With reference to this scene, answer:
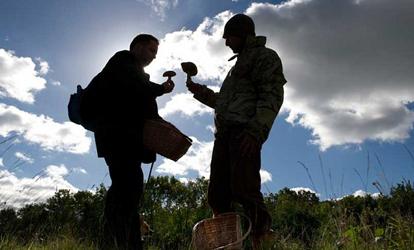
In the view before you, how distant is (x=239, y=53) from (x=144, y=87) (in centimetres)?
87

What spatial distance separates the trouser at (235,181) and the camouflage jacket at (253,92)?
0.39 ft

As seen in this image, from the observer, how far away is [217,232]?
12.2 feet

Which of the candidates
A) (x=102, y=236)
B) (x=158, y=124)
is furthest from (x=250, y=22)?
(x=102, y=236)

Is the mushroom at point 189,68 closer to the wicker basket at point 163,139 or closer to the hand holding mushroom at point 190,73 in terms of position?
the hand holding mushroom at point 190,73

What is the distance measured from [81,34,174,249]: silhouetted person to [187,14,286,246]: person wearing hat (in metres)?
0.61

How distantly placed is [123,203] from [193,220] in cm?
1168

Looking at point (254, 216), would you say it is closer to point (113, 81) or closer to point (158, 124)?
point (158, 124)

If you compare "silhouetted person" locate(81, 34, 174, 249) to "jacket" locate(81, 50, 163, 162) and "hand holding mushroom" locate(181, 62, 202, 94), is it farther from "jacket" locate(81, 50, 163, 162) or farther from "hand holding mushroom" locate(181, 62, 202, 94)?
"hand holding mushroom" locate(181, 62, 202, 94)

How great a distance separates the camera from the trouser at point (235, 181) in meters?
3.41

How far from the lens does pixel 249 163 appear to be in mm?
3488

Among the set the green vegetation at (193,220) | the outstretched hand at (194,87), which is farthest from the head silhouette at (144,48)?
the green vegetation at (193,220)

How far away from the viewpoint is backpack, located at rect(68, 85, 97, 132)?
397cm

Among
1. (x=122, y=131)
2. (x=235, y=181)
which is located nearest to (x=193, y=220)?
(x=122, y=131)

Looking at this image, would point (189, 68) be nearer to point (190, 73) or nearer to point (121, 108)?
point (190, 73)
